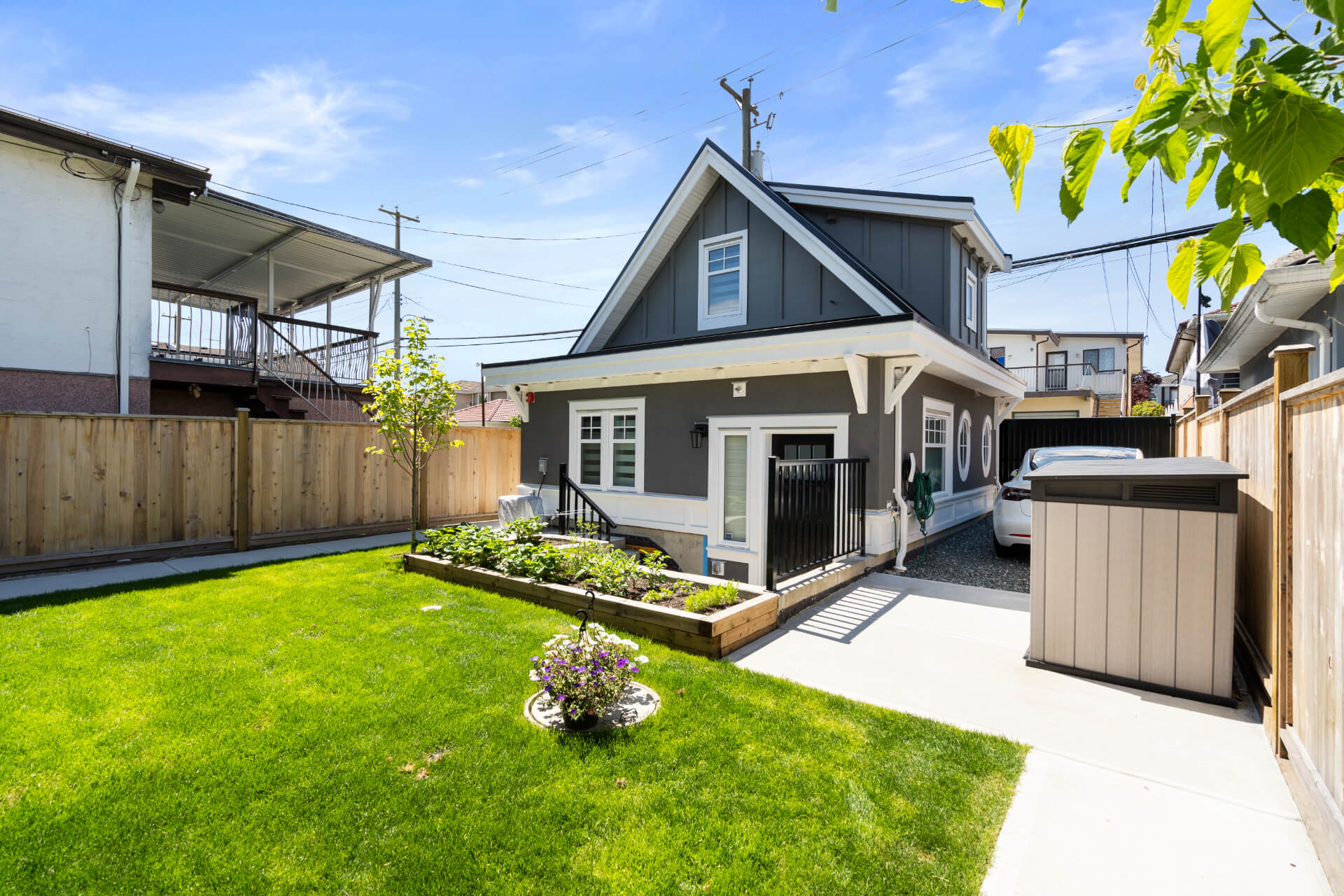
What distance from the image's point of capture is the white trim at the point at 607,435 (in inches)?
380

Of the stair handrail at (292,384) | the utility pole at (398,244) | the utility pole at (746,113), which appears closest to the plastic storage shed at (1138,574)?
the stair handrail at (292,384)

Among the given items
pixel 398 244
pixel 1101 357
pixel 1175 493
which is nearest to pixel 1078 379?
pixel 1101 357

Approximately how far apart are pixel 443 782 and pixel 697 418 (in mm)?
6668

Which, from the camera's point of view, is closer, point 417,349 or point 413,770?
point 413,770

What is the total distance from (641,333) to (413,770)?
9220mm

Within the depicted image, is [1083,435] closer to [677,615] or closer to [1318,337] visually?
[1318,337]

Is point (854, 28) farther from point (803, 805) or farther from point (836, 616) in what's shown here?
point (803, 805)

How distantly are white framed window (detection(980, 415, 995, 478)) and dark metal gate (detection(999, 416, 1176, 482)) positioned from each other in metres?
2.22

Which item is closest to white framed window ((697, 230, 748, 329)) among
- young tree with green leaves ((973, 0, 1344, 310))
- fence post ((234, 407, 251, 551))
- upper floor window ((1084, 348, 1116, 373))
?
fence post ((234, 407, 251, 551))

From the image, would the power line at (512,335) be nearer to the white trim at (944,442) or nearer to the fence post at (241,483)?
the fence post at (241,483)

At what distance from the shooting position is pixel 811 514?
20.1 feet

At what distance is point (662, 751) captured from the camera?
302cm

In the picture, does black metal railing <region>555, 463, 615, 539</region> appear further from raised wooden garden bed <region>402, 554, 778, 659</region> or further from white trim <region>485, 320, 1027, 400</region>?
raised wooden garden bed <region>402, 554, 778, 659</region>

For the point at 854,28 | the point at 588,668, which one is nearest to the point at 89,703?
the point at 588,668
